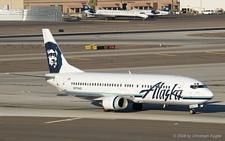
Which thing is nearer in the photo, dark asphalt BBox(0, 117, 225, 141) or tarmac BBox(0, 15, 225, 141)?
dark asphalt BBox(0, 117, 225, 141)

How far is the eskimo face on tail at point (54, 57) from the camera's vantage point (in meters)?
63.9

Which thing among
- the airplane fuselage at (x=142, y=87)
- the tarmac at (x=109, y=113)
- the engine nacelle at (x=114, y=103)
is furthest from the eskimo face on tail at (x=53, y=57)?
the engine nacelle at (x=114, y=103)

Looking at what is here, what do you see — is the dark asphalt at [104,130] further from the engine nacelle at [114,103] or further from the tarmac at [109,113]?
the engine nacelle at [114,103]

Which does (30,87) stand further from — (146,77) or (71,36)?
(71,36)

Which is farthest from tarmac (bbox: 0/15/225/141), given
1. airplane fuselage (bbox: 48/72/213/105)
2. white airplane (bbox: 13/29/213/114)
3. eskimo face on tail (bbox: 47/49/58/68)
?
eskimo face on tail (bbox: 47/49/58/68)

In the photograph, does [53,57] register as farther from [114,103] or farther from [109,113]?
[114,103]

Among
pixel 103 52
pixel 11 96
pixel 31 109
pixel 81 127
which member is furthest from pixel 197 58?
pixel 81 127

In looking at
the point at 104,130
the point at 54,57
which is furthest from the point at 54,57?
the point at 104,130

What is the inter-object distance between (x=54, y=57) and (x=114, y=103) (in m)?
9.85

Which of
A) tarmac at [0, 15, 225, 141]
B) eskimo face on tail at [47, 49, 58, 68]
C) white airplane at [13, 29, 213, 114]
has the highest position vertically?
eskimo face on tail at [47, 49, 58, 68]

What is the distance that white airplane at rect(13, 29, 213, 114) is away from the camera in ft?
182

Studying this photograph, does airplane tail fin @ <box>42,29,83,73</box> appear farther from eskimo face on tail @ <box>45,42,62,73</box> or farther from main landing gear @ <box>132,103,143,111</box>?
main landing gear @ <box>132,103,143,111</box>

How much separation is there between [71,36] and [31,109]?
10106cm

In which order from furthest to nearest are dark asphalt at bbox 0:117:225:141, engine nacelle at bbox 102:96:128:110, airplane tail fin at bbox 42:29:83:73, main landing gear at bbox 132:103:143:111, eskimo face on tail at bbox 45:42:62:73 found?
eskimo face on tail at bbox 45:42:62:73 → airplane tail fin at bbox 42:29:83:73 → main landing gear at bbox 132:103:143:111 → engine nacelle at bbox 102:96:128:110 → dark asphalt at bbox 0:117:225:141
